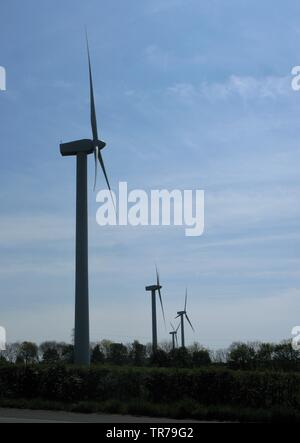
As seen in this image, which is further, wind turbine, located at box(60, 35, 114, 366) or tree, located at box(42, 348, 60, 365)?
wind turbine, located at box(60, 35, 114, 366)

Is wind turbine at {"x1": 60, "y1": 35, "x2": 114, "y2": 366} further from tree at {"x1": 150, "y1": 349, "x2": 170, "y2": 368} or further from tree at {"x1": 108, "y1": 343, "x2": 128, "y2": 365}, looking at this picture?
tree at {"x1": 108, "y1": 343, "x2": 128, "y2": 365}

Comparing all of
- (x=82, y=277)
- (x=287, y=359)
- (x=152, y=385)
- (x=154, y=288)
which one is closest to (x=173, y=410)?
(x=152, y=385)

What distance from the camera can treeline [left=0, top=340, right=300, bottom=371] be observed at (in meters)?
30.1

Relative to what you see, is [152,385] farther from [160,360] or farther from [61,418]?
[160,360]

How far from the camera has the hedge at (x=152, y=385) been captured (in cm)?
2072

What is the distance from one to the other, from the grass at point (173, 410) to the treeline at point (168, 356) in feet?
9.31

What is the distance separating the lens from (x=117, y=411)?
20906 mm

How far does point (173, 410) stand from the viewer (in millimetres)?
20203

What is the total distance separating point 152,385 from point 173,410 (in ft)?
7.59

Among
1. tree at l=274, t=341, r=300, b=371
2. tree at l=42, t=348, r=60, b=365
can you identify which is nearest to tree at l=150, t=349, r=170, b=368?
tree at l=42, t=348, r=60, b=365

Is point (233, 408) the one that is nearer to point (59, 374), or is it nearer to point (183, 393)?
point (183, 393)

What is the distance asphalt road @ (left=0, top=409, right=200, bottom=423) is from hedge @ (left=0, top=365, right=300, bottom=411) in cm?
224
